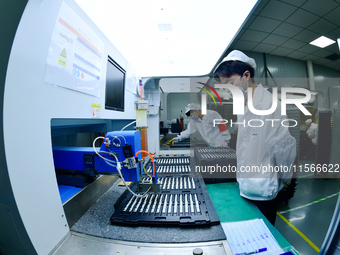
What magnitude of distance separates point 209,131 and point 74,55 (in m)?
2.62

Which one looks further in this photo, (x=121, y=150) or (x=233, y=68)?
(x=233, y=68)

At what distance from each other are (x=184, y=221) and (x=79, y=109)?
0.86m

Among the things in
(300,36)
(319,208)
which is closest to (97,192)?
(319,208)

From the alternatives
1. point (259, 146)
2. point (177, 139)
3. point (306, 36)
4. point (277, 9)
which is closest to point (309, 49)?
point (306, 36)

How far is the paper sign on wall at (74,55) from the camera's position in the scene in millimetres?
720

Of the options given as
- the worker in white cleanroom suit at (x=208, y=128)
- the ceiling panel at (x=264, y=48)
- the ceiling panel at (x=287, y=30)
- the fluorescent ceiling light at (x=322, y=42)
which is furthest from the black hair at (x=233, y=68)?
the fluorescent ceiling light at (x=322, y=42)

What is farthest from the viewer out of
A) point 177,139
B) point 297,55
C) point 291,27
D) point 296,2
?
point 297,55

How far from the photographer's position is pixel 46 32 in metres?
0.65

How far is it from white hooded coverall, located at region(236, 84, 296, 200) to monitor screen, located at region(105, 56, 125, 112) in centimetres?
118

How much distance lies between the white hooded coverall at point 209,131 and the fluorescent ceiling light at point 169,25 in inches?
57.4

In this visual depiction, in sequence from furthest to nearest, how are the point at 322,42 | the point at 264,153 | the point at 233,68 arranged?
the point at 322,42 → the point at 233,68 → the point at 264,153

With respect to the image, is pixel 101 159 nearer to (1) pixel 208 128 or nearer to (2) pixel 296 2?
(1) pixel 208 128

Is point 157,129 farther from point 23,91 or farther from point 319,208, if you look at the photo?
point 319,208

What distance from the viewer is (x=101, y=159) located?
2.80 feet
